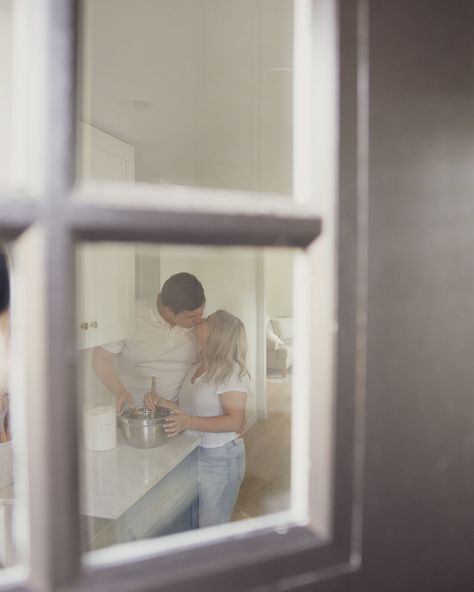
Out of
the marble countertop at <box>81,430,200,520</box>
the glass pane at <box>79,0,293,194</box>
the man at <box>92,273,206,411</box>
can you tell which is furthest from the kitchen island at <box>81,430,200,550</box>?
the glass pane at <box>79,0,293,194</box>

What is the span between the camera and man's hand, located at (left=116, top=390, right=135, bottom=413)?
2.47 m

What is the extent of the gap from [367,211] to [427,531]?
31 centimetres

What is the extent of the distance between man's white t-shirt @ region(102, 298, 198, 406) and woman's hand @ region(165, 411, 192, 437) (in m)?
0.27

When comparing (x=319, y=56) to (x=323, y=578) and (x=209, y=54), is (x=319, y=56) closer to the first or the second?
(x=323, y=578)

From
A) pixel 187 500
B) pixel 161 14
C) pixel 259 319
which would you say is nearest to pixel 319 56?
pixel 161 14

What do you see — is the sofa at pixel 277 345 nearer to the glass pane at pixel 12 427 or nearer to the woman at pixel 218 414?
the woman at pixel 218 414

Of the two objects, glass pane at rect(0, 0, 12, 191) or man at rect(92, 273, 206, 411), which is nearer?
glass pane at rect(0, 0, 12, 191)

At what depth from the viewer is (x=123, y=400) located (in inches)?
97.8

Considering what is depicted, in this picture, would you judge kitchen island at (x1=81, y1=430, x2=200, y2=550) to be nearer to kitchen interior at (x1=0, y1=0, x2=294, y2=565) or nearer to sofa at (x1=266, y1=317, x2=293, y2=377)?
kitchen interior at (x1=0, y1=0, x2=294, y2=565)

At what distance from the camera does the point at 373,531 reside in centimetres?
45

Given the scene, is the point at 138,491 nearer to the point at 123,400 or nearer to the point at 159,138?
the point at 123,400

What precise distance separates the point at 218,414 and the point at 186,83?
148 cm

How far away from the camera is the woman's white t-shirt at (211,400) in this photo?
228cm

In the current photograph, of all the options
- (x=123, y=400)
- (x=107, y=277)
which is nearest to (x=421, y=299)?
(x=107, y=277)
